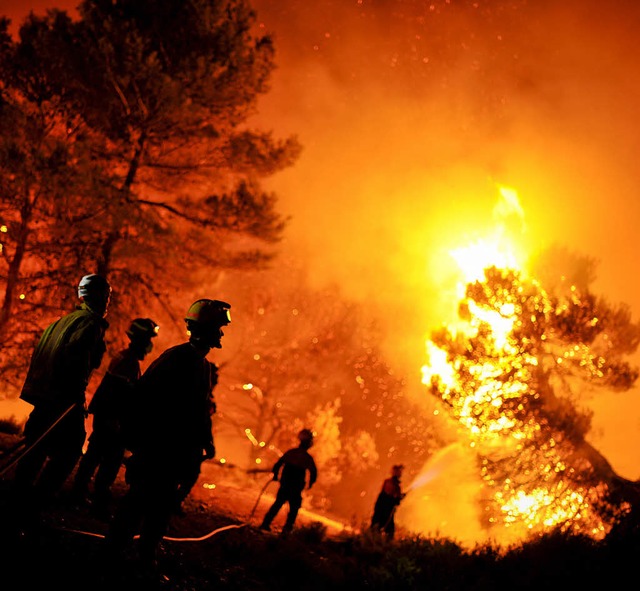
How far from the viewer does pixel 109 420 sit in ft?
16.4

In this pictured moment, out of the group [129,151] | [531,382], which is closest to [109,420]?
[129,151]

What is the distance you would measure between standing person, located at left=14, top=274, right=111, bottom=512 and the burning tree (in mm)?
11815

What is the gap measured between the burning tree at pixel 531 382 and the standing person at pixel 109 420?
1032 centimetres

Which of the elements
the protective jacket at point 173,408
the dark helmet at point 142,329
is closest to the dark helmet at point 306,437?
the dark helmet at point 142,329

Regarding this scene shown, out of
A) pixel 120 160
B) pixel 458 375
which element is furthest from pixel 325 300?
pixel 120 160

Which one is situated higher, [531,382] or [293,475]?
[531,382]

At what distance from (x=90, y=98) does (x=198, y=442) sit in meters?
9.92

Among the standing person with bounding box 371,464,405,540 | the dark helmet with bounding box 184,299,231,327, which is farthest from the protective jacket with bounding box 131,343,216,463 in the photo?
the standing person with bounding box 371,464,405,540

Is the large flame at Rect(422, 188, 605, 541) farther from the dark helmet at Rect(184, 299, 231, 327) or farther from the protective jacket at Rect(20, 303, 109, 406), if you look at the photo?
the protective jacket at Rect(20, 303, 109, 406)

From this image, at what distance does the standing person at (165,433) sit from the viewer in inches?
136

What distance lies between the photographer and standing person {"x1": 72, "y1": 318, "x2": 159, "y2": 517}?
5.02m

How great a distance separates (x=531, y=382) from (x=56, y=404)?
42.9ft

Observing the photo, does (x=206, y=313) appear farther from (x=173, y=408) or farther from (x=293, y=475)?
(x=293, y=475)

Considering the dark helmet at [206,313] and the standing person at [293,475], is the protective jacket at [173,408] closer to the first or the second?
the dark helmet at [206,313]
